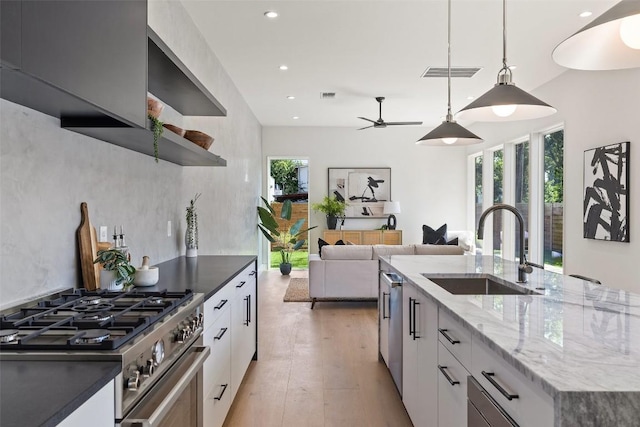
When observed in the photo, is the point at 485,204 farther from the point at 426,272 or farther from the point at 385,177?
the point at 426,272

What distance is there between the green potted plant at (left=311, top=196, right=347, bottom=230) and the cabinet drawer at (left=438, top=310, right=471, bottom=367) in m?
6.74

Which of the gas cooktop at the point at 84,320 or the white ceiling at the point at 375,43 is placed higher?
the white ceiling at the point at 375,43

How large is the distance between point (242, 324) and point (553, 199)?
460 centimetres

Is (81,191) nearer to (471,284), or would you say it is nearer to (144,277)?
(144,277)

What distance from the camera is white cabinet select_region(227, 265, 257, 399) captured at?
266cm

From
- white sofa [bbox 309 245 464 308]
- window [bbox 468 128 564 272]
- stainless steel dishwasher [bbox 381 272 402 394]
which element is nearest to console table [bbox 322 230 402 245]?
window [bbox 468 128 564 272]

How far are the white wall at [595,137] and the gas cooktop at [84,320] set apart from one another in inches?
167

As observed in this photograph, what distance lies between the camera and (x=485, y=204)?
8.02m

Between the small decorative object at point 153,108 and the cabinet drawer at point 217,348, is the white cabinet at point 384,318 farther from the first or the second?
the small decorative object at point 153,108

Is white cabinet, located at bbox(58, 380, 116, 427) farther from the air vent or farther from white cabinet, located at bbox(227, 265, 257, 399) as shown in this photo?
the air vent

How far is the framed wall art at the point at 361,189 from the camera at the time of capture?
29.2 ft

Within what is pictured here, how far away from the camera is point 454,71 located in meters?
5.21

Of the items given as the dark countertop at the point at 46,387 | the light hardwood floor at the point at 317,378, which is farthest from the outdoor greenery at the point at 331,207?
the dark countertop at the point at 46,387

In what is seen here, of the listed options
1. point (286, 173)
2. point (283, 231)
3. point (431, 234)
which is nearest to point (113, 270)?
point (283, 231)
